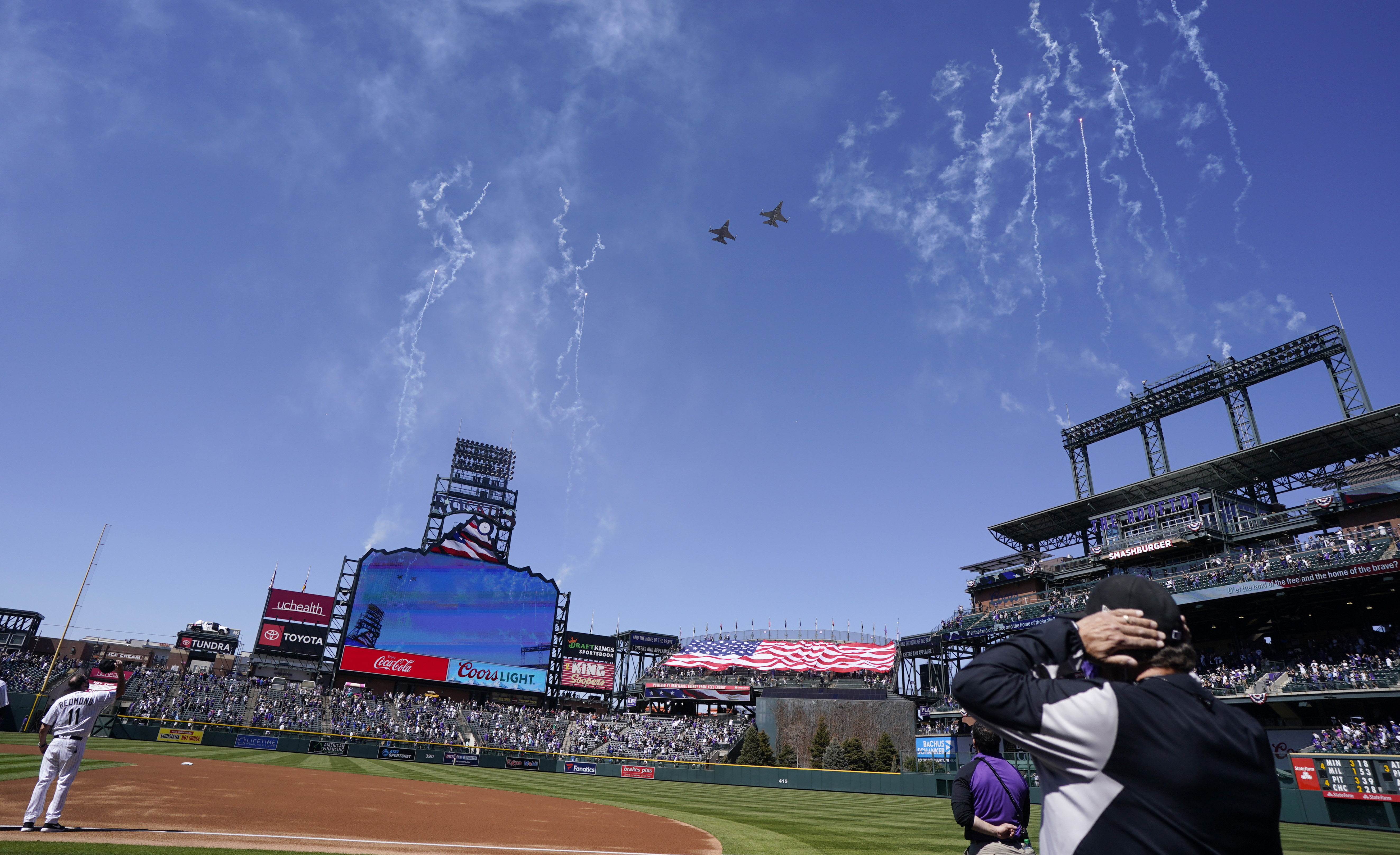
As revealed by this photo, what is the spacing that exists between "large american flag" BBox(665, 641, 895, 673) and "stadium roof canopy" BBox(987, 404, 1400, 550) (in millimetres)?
18030

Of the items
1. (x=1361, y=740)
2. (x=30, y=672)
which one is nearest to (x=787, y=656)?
(x=1361, y=740)

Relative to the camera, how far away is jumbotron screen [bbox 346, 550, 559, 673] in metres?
57.0

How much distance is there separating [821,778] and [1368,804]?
23637mm

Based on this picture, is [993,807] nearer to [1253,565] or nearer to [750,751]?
[1253,565]

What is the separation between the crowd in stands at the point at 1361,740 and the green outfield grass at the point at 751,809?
712 centimetres

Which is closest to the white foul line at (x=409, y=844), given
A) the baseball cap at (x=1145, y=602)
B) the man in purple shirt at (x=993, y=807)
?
the man in purple shirt at (x=993, y=807)

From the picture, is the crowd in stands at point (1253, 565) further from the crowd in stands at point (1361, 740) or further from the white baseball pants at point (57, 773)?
the white baseball pants at point (57, 773)

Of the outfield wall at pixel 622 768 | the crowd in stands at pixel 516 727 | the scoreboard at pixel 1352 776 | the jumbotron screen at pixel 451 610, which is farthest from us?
the jumbotron screen at pixel 451 610

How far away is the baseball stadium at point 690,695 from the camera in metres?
17.3

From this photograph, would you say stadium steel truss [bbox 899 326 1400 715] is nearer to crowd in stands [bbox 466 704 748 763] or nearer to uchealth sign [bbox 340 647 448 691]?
crowd in stands [bbox 466 704 748 763]

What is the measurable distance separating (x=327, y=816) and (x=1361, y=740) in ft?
124

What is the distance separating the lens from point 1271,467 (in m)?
44.1

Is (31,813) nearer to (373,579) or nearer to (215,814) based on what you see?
(215,814)

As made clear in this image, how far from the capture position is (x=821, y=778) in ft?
133
